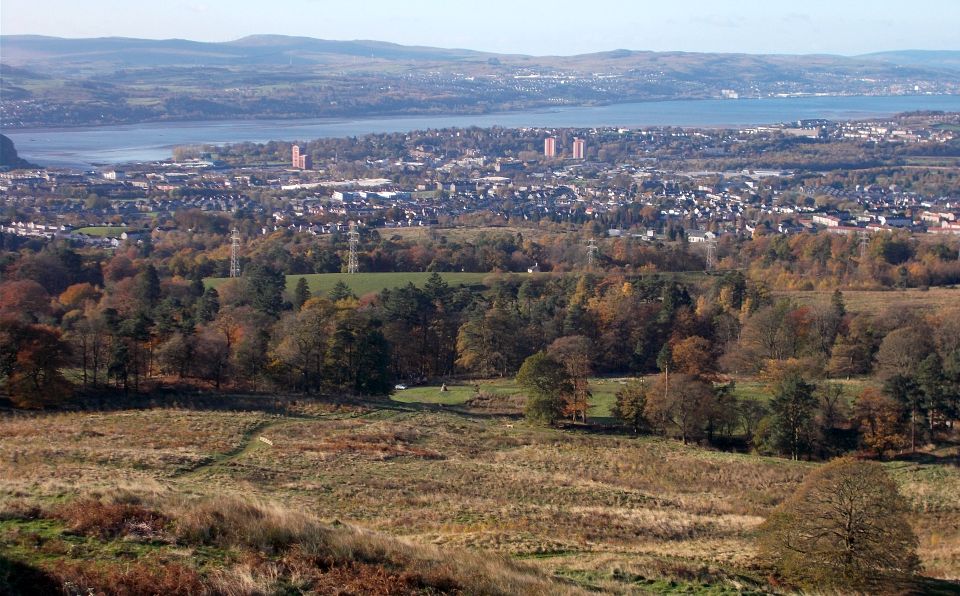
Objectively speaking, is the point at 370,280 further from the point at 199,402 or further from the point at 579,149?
the point at 579,149

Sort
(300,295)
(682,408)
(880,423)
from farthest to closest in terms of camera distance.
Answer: (300,295), (682,408), (880,423)

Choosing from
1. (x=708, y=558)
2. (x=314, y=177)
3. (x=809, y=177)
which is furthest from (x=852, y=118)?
(x=708, y=558)

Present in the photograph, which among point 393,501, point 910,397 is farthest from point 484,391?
point 393,501

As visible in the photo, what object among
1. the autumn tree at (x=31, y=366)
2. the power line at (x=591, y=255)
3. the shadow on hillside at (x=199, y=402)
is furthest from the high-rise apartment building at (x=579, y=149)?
the autumn tree at (x=31, y=366)

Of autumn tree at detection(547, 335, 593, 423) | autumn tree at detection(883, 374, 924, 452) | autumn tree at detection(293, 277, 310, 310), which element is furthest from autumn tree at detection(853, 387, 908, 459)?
autumn tree at detection(293, 277, 310, 310)

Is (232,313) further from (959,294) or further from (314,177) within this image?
(314,177)

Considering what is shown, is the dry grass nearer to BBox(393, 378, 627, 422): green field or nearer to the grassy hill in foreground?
BBox(393, 378, 627, 422): green field

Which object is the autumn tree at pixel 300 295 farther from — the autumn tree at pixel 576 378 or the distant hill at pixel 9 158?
the distant hill at pixel 9 158
